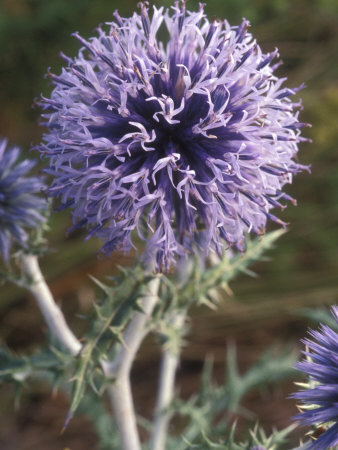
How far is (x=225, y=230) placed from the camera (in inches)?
79.4

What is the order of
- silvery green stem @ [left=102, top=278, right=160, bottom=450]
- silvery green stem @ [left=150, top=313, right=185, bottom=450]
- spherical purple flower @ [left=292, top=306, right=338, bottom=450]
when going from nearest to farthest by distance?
spherical purple flower @ [left=292, top=306, right=338, bottom=450] → silvery green stem @ [left=102, top=278, right=160, bottom=450] → silvery green stem @ [left=150, top=313, right=185, bottom=450]

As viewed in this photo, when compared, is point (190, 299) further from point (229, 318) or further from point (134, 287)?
point (229, 318)

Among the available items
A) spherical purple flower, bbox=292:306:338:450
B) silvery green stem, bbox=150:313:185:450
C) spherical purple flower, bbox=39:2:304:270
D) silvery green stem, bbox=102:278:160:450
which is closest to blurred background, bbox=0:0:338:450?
silvery green stem, bbox=150:313:185:450

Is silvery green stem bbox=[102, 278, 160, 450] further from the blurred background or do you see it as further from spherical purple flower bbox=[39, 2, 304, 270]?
the blurred background

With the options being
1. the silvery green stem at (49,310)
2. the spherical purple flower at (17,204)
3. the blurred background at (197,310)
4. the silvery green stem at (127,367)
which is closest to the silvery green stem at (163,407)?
the silvery green stem at (127,367)

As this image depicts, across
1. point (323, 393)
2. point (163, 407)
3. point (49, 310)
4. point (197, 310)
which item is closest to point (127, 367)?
point (49, 310)

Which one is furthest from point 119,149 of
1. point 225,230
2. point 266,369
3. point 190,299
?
point 266,369

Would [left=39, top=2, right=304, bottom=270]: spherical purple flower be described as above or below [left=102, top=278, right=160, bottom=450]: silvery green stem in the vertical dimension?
above

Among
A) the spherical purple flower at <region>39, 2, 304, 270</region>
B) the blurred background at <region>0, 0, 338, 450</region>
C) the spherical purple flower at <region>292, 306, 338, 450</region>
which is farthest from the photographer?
the blurred background at <region>0, 0, 338, 450</region>

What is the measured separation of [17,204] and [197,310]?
2.52 metres

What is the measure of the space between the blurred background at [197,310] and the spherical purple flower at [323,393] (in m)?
2.70

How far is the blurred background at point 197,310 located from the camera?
14.8 ft

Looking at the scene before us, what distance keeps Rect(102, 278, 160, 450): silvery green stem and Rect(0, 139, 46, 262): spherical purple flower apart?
0.61m

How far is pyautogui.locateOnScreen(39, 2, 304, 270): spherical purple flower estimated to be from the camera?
6.27 ft
